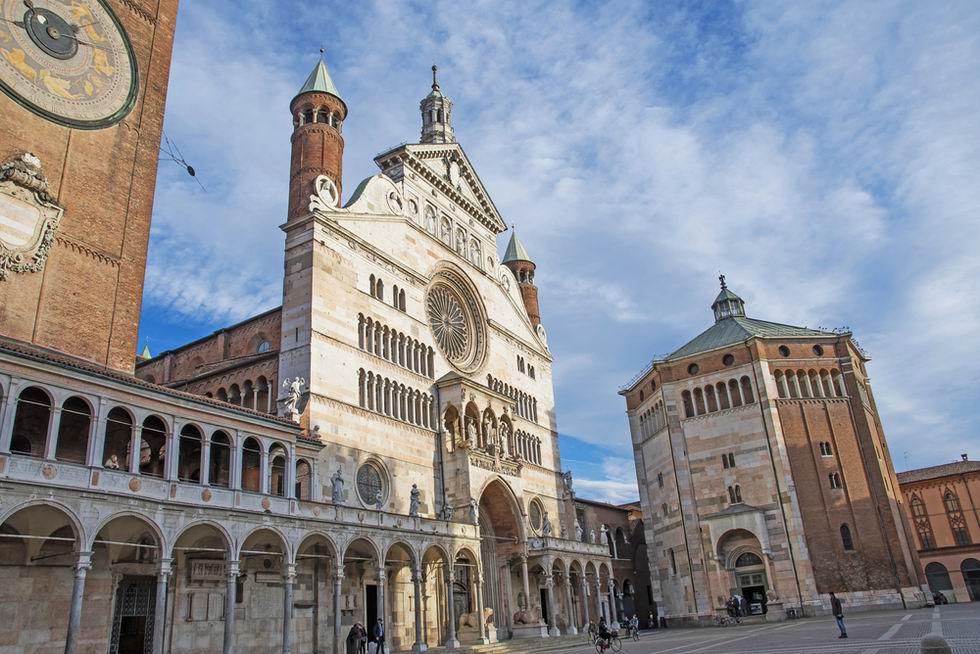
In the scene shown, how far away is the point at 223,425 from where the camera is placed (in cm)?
2241

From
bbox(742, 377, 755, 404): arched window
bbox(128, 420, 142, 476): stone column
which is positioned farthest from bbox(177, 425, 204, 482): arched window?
bbox(742, 377, 755, 404): arched window

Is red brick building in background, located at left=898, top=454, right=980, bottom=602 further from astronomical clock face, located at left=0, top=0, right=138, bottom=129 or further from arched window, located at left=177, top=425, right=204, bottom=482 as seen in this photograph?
astronomical clock face, located at left=0, top=0, right=138, bottom=129

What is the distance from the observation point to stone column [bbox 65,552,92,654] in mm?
16516

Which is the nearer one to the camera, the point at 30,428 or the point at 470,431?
the point at 30,428

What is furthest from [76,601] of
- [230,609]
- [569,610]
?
[569,610]

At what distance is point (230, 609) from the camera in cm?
2023

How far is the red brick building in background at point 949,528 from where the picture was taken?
60375mm

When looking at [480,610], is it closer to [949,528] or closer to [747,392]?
[747,392]

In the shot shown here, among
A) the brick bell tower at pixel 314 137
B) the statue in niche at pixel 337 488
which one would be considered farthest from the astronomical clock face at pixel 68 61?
the statue in niche at pixel 337 488

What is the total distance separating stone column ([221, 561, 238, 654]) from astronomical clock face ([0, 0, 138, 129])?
14.7m

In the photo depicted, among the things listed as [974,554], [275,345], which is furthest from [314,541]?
[974,554]

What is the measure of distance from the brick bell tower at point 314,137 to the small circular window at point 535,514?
1977 cm

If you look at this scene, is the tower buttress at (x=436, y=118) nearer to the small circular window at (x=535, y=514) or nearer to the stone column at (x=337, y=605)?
the small circular window at (x=535, y=514)

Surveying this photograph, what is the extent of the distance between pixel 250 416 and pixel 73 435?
4834mm
